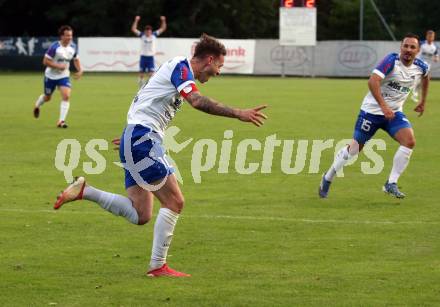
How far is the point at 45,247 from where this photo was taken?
1010 centimetres

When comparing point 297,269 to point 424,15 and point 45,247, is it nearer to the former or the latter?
point 45,247

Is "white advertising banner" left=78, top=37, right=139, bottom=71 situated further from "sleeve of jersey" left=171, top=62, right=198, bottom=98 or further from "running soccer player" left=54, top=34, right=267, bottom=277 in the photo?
"sleeve of jersey" left=171, top=62, right=198, bottom=98

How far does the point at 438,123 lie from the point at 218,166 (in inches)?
375

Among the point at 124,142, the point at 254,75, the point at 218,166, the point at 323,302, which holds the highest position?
the point at 124,142

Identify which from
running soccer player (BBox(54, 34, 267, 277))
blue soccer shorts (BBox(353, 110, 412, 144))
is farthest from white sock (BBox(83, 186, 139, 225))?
blue soccer shorts (BBox(353, 110, 412, 144))

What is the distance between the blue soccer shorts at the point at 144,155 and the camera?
347 inches

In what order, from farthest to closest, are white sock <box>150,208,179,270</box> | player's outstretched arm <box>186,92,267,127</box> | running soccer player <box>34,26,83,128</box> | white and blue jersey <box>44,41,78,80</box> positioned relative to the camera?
white and blue jersey <box>44,41,78,80</box> → running soccer player <box>34,26,83,128</box> → white sock <box>150,208,179,270</box> → player's outstretched arm <box>186,92,267,127</box>

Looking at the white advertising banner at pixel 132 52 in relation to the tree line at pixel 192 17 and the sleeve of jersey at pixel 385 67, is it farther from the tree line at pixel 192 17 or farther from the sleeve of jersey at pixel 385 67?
the sleeve of jersey at pixel 385 67

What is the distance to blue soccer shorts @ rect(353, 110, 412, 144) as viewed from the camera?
13672mm

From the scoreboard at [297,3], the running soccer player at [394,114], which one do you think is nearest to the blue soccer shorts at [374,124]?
the running soccer player at [394,114]

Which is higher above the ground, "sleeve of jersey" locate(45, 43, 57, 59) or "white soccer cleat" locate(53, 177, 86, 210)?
"white soccer cleat" locate(53, 177, 86, 210)

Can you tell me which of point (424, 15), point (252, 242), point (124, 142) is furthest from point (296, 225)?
A: point (424, 15)

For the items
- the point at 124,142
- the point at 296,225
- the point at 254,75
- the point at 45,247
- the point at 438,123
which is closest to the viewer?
the point at 124,142

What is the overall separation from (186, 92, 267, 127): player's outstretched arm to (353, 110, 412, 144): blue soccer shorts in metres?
5.43
